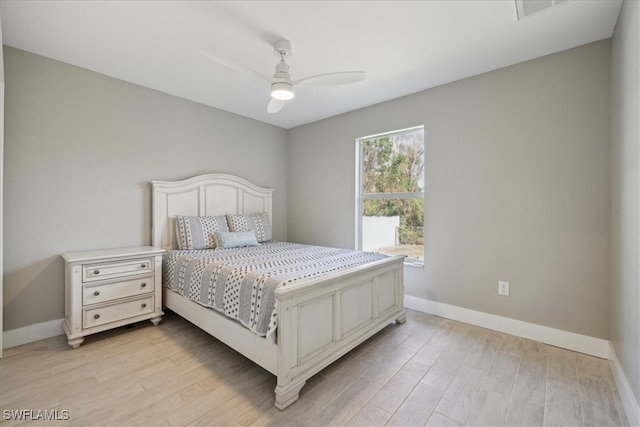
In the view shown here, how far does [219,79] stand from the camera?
280 centimetres

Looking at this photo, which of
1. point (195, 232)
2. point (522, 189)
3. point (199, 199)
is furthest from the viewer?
point (199, 199)

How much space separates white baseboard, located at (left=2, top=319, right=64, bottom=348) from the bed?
0.87 m

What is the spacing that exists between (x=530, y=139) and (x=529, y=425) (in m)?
2.12

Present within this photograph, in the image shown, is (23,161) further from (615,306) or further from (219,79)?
(615,306)

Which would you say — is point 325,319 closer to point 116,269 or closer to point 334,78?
point 334,78

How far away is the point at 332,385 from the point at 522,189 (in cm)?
224

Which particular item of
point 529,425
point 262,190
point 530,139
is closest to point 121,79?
point 262,190

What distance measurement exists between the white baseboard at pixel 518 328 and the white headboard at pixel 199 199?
2.39m

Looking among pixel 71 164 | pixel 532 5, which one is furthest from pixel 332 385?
pixel 71 164

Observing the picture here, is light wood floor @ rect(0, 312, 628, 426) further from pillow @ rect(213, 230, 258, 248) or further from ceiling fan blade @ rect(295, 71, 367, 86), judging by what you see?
ceiling fan blade @ rect(295, 71, 367, 86)

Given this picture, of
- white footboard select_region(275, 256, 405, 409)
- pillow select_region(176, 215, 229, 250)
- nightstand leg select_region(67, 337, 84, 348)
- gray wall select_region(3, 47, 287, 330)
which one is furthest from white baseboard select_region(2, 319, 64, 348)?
white footboard select_region(275, 256, 405, 409)

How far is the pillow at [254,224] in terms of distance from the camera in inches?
136

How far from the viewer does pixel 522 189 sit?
245cm

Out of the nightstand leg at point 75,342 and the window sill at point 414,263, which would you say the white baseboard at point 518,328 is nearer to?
the window sill at point 414,263
